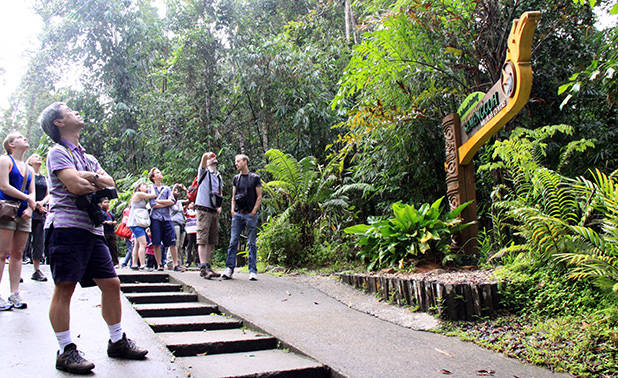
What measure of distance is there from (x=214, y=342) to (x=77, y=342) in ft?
3.95

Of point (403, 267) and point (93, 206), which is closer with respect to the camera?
point (93, 206)

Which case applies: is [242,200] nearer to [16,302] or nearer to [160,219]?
[160,219]

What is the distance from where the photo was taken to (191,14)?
14.3 meters

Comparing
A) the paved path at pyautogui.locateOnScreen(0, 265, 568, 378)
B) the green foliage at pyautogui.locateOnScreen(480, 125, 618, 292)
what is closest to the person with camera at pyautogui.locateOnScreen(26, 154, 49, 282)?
the paved path at pyautogui.locateOnScreen(0, 265, 568, 378)

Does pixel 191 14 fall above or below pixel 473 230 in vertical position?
above

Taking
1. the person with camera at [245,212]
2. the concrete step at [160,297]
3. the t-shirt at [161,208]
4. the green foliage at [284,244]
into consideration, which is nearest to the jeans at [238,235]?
the person with camera at [245,212]

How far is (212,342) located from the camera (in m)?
3.99

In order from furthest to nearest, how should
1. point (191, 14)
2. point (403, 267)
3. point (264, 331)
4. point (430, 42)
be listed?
point (191, 14) < point (430, 42) < point (403, 267) < point (264, 331)

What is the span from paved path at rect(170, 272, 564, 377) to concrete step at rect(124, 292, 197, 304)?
194 mm

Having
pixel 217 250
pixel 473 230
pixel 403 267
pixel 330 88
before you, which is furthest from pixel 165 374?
pixel 217 250

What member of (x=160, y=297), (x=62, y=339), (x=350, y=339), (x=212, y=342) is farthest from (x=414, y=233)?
(x=62, y=339)

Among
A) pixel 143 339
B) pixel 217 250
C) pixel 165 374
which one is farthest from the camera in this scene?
pixel 217 250

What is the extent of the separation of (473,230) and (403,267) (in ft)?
4.08

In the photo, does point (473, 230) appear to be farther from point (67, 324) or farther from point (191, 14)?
point (191, 14)
